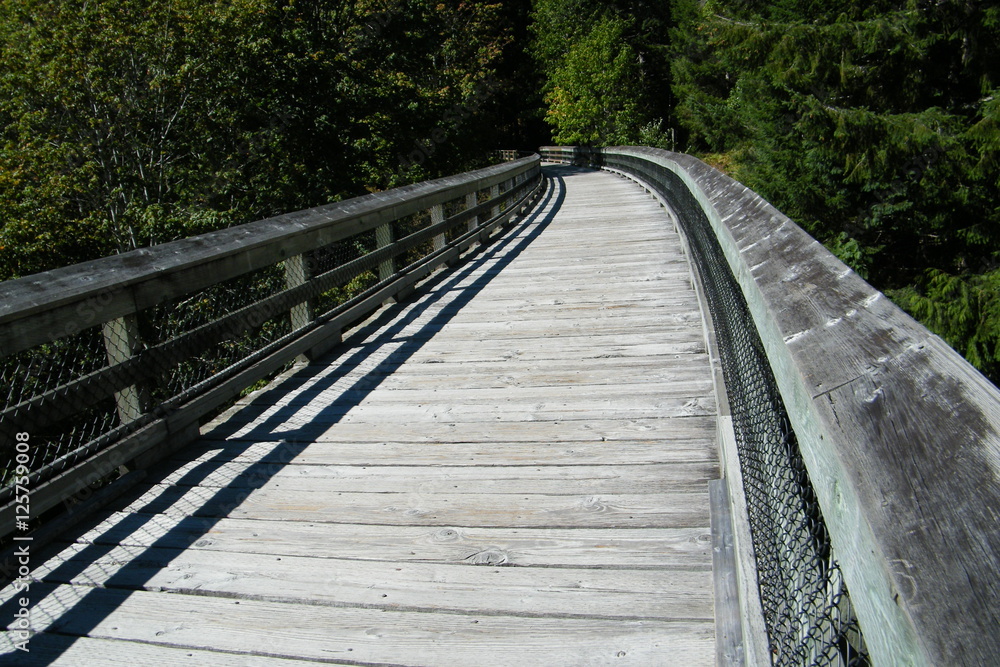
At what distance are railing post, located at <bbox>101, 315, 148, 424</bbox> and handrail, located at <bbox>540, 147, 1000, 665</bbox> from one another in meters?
2.84

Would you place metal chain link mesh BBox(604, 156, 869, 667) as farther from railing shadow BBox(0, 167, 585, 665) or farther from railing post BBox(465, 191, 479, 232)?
railing post BBox(465, 191, 479, 232)

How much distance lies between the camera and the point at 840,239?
1575 cm

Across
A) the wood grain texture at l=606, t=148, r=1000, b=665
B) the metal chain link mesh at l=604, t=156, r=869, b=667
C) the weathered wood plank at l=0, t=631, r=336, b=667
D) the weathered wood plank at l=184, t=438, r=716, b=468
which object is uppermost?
the wood grain texture at l=606, t=148, r=1000, b=665

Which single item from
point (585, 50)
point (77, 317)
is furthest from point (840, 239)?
point (585, 50)

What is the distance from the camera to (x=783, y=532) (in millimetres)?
1806

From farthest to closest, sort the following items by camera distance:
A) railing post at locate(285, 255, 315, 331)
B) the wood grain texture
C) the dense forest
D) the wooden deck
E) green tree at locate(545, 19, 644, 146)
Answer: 1. green tree at locate(545, 19, 644, 146)
2. the dense forest
3. railing post at locate(285, 255, 315, 331)
4. the wooden deck
5. the wood grain texture

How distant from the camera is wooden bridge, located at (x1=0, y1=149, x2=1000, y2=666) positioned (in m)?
0.91

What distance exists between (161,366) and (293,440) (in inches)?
28.9

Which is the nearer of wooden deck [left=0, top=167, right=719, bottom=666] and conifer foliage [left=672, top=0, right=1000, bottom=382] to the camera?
wooden deck [left=0, top=167, right=719, bottom=666]

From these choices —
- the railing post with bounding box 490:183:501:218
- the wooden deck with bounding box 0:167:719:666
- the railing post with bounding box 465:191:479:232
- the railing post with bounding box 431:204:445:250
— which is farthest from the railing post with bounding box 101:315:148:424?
the railing post with bounding box 490:183:501:218

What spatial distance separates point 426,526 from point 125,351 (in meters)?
1.59

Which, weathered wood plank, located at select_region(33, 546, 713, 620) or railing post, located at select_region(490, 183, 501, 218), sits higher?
railing post, located at select_region(490, 183, 501, 218)

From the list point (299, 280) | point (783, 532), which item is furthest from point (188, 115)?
point (783, 532)

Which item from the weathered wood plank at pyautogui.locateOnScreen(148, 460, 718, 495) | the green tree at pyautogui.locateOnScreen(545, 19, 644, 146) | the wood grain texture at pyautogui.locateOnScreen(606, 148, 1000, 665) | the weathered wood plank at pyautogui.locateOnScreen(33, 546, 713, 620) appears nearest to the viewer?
the wood grain texture at pyautogui.locateOnScreen(606, 148, 1000, 665)
